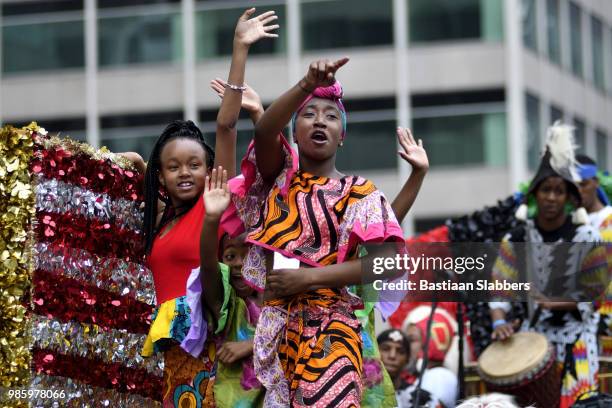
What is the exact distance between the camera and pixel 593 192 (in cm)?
1093

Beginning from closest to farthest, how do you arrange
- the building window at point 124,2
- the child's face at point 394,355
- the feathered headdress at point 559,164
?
the feathered headdress at point 559,164
the child's face at point 394,355
the building window at point 124,2

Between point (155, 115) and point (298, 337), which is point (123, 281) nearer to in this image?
point (298, 337)

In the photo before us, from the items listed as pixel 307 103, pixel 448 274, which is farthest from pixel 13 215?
pixel 448 274

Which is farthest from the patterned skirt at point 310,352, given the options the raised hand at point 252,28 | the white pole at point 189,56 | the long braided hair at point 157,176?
the white pole at point 189,56

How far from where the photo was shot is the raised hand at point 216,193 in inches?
252

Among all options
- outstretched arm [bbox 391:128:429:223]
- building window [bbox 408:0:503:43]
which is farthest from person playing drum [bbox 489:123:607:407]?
building window [bbox 408:0:503:43]

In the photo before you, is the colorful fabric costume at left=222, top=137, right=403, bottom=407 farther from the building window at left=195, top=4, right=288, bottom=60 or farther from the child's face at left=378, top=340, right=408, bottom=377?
the building window at left=195, top=4, right=288, bottom=60

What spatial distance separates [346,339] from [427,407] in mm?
3628

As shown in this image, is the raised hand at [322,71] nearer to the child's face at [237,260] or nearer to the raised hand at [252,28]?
the raised hand at [252,28]

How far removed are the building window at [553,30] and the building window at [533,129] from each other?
1.56m

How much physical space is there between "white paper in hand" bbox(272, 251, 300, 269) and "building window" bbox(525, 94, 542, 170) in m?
25.0

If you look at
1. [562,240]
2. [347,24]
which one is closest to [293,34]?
[347,24]

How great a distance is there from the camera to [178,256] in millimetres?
6844

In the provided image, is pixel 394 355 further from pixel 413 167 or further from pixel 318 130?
pixel 318 130
